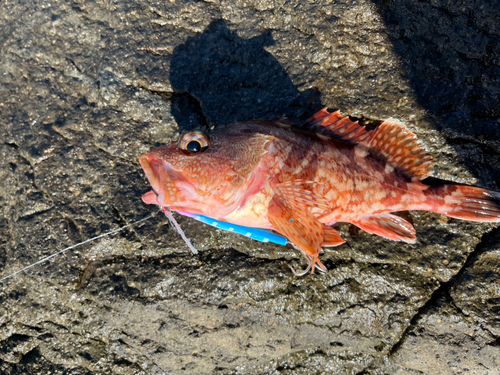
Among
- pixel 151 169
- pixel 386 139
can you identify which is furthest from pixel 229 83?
pixel 386 139

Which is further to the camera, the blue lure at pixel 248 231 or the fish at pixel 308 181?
the blue lure at pixel 248 231

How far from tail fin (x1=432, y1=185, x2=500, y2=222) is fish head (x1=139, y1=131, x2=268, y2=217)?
6.99ft

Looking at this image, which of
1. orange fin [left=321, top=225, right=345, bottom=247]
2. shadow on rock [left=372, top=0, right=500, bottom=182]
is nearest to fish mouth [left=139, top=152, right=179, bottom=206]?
orange fin [left=321, top=225, right=345, bottom=247]

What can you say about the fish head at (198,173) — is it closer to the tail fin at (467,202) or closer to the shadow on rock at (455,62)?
the tail fin at (467,202)

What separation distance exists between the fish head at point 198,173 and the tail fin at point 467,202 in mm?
2130

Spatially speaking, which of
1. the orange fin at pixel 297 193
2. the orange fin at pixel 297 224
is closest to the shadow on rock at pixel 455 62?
the orange fin at pixel 297 193

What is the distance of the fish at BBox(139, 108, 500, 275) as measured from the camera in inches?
109

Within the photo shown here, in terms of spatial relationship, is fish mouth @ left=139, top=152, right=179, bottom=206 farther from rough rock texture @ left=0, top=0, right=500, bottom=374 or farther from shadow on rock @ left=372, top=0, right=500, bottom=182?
shadow on rock @ left=372, top=0, right=500, bottom=182

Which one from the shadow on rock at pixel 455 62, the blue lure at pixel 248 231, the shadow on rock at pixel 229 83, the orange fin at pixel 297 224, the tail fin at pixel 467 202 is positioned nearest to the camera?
the orange fin at pixel 297 224

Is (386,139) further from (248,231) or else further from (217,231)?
(217,231)

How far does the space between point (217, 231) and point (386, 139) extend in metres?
2.04

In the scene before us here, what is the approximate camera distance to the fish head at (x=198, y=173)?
8.91ft

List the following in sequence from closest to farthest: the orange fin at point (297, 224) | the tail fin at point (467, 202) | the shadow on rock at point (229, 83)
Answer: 1. the orange fin at point (297, 224)
2. the tail fin at point (467, 202)
3. the shadow on rock at point (229, 83)

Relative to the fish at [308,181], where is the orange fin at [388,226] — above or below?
below
